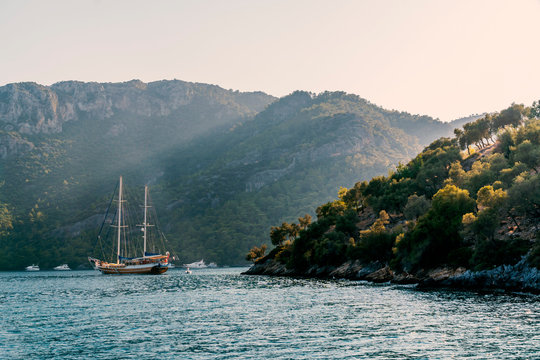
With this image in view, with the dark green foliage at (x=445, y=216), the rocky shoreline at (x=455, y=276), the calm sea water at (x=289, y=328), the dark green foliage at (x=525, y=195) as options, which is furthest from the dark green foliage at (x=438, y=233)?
the calm sea water at (x=289, y=328)

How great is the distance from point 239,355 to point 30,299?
67382 mm

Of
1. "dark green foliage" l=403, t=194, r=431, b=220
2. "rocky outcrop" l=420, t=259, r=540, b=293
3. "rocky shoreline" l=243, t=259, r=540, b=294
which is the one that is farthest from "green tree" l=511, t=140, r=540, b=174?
"rocky outcrop" l=420, t=259, r=540, b=293

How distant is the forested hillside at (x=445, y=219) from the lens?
83562 millimetres

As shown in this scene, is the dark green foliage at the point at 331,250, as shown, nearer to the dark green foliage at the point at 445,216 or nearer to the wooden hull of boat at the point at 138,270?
the dark green foliage at the point at 445,216

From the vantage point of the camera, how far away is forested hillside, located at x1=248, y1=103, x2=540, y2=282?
83562 millimetres

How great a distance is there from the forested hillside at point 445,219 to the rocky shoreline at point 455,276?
63 cm

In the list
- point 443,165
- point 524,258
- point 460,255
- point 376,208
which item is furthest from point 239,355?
point 443,165

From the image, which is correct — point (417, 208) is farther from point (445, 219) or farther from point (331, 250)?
point (331, 250)

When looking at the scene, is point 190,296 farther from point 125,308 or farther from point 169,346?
point 169,346

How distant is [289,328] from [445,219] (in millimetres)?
62388

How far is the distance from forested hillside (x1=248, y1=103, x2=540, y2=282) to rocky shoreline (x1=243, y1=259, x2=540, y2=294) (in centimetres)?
63

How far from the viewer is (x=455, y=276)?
83.4 meters

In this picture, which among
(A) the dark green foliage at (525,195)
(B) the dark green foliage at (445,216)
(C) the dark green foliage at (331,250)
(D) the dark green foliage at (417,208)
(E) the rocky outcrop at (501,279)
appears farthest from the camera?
(C) the dark green foliage at (331,250)

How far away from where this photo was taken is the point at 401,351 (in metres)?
35.0
